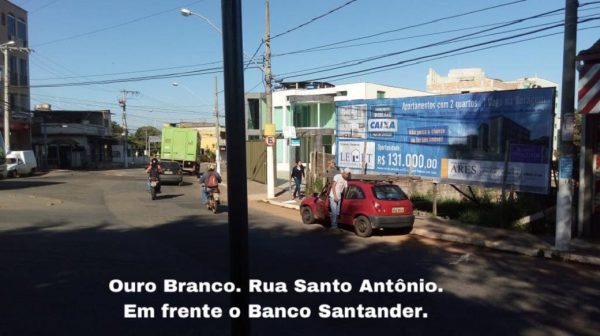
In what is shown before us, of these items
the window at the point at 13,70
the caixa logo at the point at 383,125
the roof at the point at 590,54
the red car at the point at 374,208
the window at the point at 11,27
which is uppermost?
the window at the point at 11,27

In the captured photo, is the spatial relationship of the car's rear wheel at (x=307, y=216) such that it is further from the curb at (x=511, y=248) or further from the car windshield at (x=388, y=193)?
the curb at (x=511, y=248)

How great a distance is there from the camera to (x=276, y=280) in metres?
7.88

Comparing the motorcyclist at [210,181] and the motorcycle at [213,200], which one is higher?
the motorcyclist at [210,181]

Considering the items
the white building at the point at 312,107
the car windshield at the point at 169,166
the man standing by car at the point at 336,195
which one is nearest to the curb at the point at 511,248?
the man standing by car at the point at 336,195

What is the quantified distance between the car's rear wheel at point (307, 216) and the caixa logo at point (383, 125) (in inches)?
170

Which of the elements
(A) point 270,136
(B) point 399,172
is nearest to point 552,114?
(B) point 399,172

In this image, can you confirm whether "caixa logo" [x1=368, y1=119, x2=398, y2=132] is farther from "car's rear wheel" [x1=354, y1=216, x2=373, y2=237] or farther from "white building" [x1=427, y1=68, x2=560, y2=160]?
"white building" [x1=427, y1=68, x2=560, y2=160]

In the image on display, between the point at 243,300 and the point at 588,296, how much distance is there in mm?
6591

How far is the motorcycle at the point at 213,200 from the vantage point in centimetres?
1706

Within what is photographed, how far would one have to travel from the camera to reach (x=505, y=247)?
11.3m

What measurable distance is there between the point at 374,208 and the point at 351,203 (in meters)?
0.89

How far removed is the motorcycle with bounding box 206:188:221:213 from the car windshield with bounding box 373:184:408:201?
605 centimetres

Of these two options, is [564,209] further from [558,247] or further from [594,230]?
[594,230]

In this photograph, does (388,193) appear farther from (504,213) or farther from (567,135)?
(567,135)
